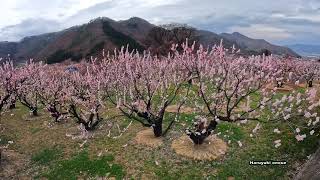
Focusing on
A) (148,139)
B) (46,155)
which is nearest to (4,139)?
(46,155)

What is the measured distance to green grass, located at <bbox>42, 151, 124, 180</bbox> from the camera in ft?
75.1

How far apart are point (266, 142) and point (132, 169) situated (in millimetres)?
9392

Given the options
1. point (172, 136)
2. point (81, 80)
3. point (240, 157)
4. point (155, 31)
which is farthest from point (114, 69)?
point (155, 31)

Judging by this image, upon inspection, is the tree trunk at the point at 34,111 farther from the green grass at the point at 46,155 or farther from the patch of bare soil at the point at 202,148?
the patch of bare soil at the point at 202,148

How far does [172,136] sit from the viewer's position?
26.5 m

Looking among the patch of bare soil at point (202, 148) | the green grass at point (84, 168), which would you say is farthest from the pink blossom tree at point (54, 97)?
the patch of bare soil at point (202, 148)

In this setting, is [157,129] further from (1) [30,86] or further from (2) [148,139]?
(1) [30,86]

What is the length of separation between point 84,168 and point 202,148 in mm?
7565

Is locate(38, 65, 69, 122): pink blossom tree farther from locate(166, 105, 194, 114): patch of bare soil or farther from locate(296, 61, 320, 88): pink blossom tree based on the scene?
locate(296, 61, 320, 88): pink blossom tree

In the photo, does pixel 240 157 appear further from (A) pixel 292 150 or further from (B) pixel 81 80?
(B) pixel 81 80

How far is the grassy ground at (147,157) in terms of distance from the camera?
73.2ft

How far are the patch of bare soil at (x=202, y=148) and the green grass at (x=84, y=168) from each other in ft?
13.7

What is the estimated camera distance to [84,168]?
23703 millimetres

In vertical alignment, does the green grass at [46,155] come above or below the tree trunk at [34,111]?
below
